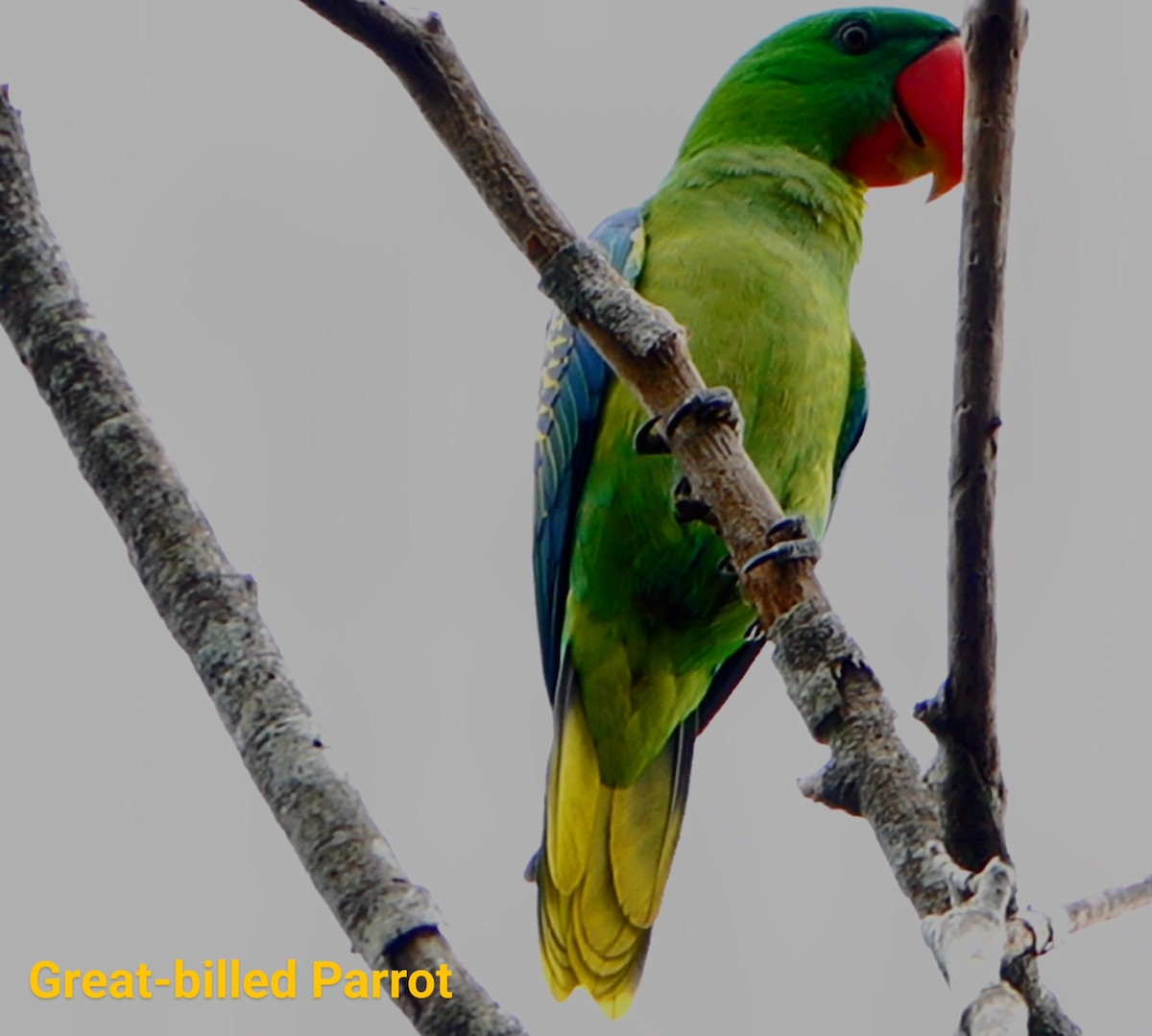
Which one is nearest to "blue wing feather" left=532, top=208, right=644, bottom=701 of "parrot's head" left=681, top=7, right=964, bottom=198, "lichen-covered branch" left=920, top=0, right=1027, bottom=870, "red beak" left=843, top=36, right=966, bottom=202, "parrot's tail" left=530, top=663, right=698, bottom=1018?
"parrot's tail" left=530, top=663, right=698, bottom=1018

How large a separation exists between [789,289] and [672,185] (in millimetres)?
579

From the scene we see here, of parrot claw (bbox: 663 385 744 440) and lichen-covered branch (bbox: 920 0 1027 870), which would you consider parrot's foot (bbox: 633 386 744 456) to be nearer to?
parrot claw (bbox: 663 385 744 440)

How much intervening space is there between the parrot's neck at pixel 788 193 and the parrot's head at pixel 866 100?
8cm

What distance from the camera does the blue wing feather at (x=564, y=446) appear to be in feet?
12.2

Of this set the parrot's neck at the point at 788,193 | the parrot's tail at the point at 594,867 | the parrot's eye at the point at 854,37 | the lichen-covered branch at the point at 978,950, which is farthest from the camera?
the parrot's eye at the point at 854,37

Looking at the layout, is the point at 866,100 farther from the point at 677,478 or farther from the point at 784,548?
the point at 784,548

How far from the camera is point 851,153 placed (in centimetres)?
416

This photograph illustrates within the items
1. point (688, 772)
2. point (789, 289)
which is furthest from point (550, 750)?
point (789, 289)

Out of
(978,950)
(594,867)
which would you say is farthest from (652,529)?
(978,950)

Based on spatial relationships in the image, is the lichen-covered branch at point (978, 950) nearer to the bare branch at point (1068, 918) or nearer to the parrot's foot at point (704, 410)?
the bare branch at point (1068, 918)

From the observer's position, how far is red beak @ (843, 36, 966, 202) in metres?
4.08

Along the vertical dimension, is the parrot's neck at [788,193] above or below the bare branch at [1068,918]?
above

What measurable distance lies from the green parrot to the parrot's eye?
0.47 metres

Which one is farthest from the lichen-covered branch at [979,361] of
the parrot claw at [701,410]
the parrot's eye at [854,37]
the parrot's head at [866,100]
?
the parrot's eye at [854,37]
